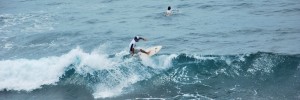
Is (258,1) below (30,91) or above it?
above

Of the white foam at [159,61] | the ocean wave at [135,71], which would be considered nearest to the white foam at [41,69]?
the ocean wave at [135,71]

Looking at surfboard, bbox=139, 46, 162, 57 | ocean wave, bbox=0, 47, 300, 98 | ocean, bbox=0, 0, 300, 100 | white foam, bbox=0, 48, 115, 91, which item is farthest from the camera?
surfboard, bbox=139, 46, 162, 57

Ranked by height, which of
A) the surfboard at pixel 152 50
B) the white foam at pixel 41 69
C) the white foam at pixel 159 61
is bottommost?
the white foam at pixel 41 69

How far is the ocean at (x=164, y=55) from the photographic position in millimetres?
18250

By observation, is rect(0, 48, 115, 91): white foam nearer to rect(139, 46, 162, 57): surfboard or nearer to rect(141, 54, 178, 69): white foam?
rect(139, 46, 162, 57): surfboard

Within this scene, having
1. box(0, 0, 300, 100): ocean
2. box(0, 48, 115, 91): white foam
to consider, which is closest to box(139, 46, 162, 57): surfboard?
box(0, 0, 300, 100): ocean

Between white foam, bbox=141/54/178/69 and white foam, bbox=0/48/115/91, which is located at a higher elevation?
white foam, bbox=141/54/178/69

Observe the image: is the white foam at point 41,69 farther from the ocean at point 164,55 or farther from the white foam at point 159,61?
the white foam at point 159,61

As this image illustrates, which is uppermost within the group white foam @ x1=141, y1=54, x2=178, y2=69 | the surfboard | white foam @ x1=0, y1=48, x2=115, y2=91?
the surfboard

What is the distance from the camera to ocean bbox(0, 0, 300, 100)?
719 inches

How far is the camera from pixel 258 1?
32.0 m

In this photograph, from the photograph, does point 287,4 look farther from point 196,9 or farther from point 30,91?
point 30,91

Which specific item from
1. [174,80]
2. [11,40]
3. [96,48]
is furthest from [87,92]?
[11,40]

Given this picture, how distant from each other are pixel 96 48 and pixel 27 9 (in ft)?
54.5
